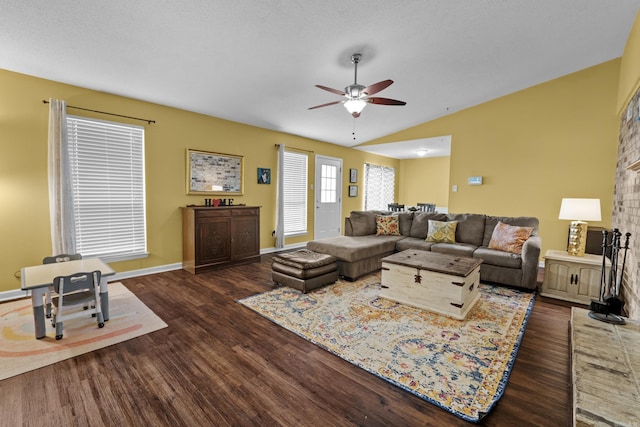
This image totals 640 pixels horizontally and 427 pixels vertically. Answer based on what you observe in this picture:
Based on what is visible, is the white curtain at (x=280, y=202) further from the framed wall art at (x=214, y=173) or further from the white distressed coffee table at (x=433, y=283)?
the white distressed coffee table at (x=433, y=283)

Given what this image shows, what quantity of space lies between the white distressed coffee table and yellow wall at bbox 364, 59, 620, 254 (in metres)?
2.78

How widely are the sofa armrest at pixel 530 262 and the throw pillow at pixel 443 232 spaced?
1050mm

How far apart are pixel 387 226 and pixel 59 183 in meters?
4.77

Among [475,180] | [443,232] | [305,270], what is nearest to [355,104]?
[305,270]

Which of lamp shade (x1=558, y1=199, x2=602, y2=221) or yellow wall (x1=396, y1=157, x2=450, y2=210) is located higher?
yellow wall (x1=396, y1=157, x2=450, y2=210)

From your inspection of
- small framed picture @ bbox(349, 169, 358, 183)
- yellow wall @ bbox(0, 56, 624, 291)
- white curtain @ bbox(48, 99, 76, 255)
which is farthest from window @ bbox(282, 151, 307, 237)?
white curtain @ bbox(48, 99, 76, 255)

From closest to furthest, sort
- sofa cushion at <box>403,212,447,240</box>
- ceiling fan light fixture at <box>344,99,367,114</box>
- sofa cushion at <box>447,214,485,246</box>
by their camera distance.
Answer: ceiling fan light fixture at <box>344,99,367,114</box> < sofa cushion at <box>447,214,485,246</box> < sofa cushion at <box>403,212,447,240</box>

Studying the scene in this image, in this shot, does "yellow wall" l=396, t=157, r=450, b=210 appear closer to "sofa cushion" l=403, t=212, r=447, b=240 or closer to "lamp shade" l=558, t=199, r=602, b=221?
"sofa cushion" l=403, t=212, r=447, b=240

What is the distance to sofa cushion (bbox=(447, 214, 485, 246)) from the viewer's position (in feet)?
14.6

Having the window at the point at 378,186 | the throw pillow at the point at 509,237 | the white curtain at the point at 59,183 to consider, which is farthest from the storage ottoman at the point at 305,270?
the window at the point at 378,186

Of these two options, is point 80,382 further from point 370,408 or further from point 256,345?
point 370,408

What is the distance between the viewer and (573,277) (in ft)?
11.1

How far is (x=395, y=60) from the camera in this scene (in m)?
3.60

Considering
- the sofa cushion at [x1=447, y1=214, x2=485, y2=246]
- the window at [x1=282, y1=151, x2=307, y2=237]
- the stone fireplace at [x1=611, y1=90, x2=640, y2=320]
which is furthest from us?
the window at [x1=282, y1=151, x2=307, y2=237]
